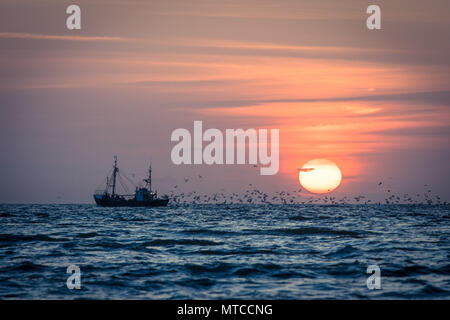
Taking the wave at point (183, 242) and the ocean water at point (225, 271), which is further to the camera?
the wave at point (183, 242)

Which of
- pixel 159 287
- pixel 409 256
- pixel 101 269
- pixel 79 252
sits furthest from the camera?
pixel 79 252

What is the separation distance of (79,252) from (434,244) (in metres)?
22.8

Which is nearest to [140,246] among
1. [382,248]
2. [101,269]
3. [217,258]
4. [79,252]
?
[79,252]

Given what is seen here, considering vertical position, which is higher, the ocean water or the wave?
the ocean water

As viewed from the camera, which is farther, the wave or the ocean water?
the wave

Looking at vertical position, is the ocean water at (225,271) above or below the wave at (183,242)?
above

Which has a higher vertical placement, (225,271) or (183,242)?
(225,271)

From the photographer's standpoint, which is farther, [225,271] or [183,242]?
[183,242]
